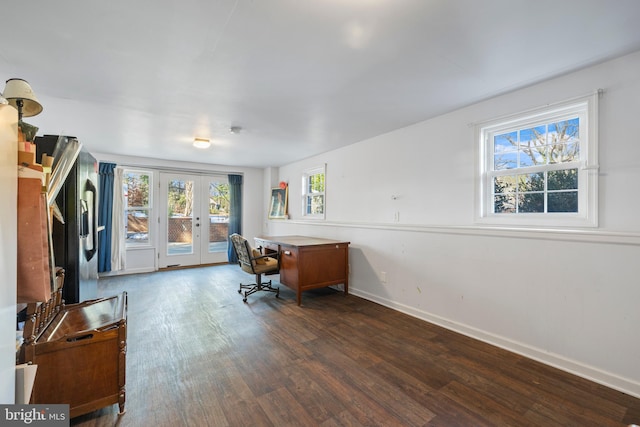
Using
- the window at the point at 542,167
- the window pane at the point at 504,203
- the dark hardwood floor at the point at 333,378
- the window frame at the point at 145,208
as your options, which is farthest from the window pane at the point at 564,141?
the window frame at the point at 145,208

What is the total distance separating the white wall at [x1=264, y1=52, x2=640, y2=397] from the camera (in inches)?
74.3

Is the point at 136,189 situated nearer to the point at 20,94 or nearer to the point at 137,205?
the point at 137,205

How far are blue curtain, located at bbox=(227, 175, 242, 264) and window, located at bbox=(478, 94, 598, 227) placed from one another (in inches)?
201

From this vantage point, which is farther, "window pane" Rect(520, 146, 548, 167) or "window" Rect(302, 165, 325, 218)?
"window" Rect(302, 165, 325, 218)

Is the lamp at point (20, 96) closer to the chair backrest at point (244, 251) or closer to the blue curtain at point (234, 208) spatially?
the chair backrest at point (244, 251)

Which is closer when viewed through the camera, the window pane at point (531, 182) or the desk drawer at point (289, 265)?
the window pane at point (531, 182)

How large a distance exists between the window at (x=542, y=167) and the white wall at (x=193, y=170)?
497 centimetres

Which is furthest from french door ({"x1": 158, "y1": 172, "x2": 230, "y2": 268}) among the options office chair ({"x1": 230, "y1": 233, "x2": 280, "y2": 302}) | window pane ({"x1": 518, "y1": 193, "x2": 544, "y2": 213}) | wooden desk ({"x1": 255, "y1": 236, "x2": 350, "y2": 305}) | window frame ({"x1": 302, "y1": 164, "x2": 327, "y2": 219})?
window pane ({"x1": 518, "y1": 193, "x2": 544, "y2": 213})

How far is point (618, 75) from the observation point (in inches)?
75.2

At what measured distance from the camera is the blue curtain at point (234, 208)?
20.7 ft

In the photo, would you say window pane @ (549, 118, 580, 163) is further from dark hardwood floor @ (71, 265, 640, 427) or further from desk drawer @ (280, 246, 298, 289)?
desk drawer @ (280, 246, 298, 289)

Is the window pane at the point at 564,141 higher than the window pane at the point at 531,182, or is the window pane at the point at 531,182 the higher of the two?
the window pane at the point at 564,141

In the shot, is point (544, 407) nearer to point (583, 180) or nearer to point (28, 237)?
point (583, 180)

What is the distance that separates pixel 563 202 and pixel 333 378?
229cm
